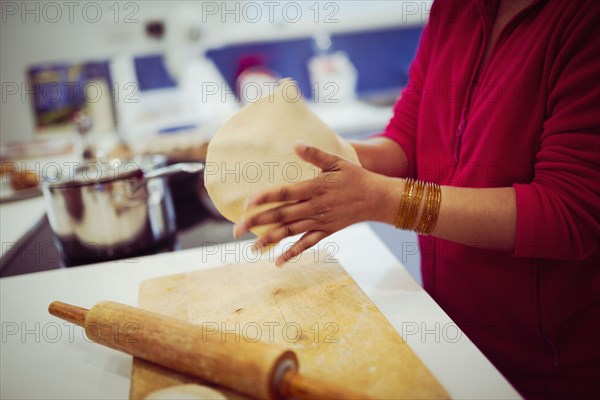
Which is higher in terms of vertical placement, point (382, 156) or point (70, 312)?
point (382, 156)

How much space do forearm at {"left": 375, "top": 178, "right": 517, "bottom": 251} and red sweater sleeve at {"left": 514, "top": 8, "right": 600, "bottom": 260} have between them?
0.05ft

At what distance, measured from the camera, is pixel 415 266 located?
1870 mm

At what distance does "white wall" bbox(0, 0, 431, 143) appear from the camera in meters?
2.32

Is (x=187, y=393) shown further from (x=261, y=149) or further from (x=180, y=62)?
(x=180, y=62)

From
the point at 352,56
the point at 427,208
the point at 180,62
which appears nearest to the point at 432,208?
the point at 427,208

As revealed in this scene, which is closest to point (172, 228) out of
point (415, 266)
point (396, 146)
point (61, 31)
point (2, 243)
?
point (2, 243)

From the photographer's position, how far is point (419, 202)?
683mm

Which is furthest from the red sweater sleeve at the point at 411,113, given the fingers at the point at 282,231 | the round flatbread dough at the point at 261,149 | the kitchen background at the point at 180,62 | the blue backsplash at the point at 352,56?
the blue backsplash at the point at 352,56

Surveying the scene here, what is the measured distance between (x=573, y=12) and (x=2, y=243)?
1.20 meters

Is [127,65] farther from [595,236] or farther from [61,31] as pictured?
[595,236]

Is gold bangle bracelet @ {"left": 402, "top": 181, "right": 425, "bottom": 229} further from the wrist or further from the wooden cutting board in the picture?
the wooden cutting board

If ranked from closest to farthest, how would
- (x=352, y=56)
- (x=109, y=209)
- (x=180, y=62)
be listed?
(x=109, y=209)
(x=180, y=62)
(x=352, y=56)

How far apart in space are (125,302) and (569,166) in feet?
2.39

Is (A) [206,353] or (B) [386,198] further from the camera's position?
(B) [386,198]
